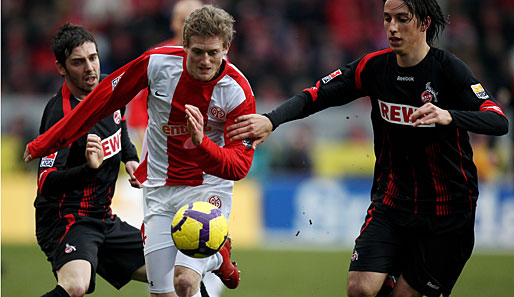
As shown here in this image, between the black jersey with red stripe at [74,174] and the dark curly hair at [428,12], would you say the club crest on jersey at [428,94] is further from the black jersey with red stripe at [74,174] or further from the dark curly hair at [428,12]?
the black jersey with red stripe at [74,174]

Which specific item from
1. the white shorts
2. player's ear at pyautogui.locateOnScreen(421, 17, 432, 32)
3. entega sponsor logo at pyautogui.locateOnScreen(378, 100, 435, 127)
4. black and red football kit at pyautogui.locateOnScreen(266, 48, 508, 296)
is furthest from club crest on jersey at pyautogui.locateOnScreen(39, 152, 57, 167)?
player's ear at pyautogui.locateOnScreen(421, 17, 432, 32)

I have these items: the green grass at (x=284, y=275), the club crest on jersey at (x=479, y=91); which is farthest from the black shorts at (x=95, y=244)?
the club crest on jersey at (x=479, y=91)

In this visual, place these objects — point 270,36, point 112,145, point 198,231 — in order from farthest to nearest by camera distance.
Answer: point 270,36, point 112,145, point 198,231

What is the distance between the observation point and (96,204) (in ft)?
19.8

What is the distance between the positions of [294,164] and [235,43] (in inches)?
165

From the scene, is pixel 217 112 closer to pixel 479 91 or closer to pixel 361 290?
pixel 361 290

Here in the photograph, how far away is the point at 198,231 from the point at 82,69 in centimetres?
188

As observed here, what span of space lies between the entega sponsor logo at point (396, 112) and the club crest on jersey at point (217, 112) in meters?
1.13

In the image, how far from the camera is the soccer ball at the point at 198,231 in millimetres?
4945

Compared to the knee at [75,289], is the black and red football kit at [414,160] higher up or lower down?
higher up

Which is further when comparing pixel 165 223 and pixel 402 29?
pixel 165 223

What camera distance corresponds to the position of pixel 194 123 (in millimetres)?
4727

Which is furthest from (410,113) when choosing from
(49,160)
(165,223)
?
(49,160)

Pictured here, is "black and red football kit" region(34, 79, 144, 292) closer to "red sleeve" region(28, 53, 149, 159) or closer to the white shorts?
"red sleeve" region(28, 53, 149, 159)
